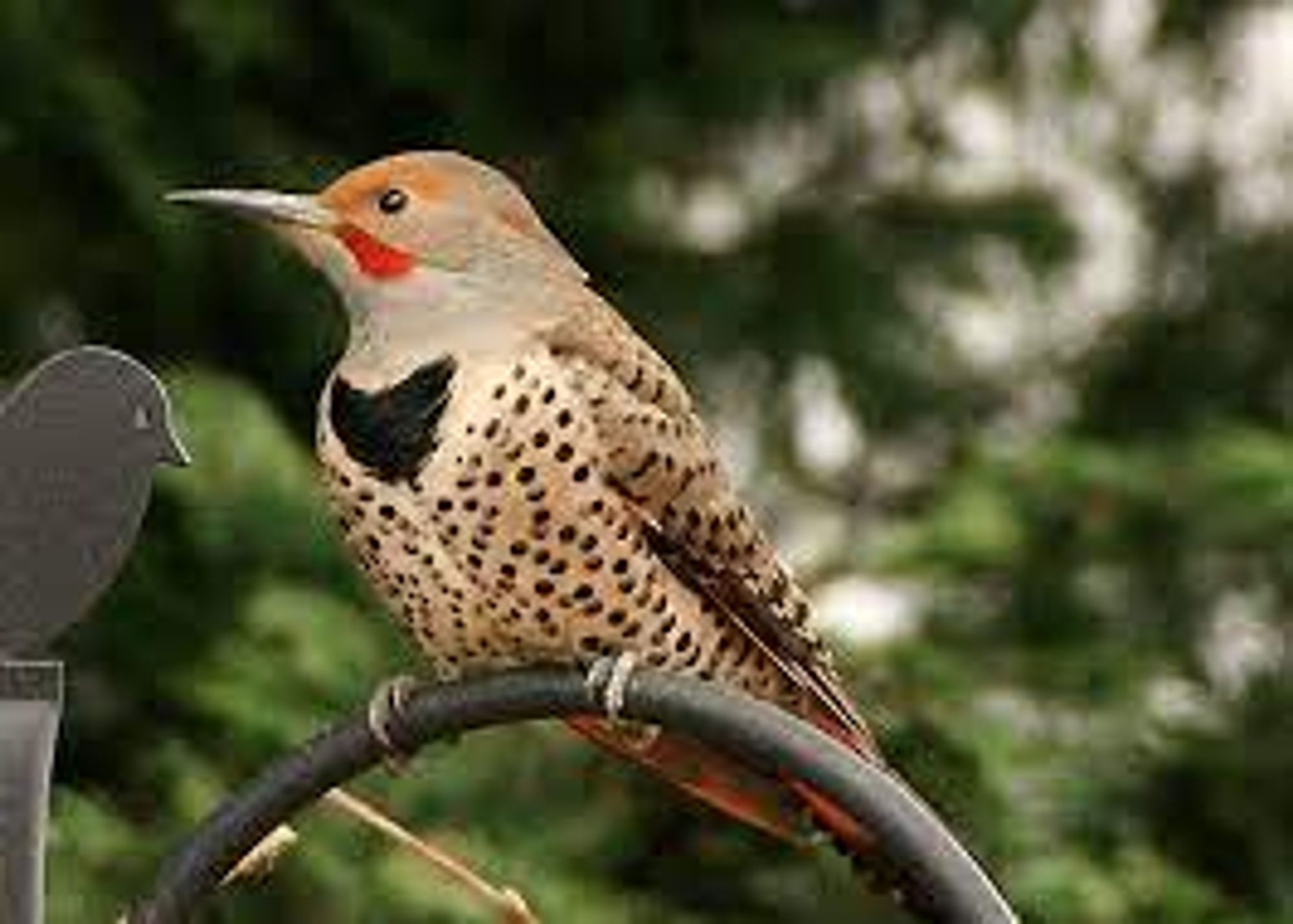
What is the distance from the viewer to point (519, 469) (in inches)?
95.6

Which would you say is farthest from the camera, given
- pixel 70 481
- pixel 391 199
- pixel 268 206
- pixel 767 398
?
pixel 767 398

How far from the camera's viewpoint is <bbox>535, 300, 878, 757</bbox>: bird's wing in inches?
98.0

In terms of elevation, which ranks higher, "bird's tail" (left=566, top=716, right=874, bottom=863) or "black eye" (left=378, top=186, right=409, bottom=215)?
"black eye" (left=378, top=186, right=409, bottom=215)

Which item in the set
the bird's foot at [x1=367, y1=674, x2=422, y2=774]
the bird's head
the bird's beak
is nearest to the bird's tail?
the bird's foot at [x1=367, y1=674, x2=422, y2=774]

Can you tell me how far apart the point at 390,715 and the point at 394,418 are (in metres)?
0.24

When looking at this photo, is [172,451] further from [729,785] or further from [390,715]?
[729,785]

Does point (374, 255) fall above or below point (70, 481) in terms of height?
above

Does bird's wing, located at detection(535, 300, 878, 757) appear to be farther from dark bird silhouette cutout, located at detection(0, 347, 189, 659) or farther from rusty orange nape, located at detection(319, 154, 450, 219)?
dark bird silhouette cutout, located at detection(0, 347, 189, 659)

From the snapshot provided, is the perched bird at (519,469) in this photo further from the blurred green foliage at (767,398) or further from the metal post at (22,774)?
the blurred green foliage at (767,398)

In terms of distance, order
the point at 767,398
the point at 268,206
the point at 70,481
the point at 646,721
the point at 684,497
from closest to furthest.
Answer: the point at 70,481 → the point at 646,721 → the point at 268,206 → the point at 684,497 → the point at 767,398

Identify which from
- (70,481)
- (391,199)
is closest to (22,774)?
(70,481)

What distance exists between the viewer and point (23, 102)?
4035mm

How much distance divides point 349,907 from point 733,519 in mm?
1309

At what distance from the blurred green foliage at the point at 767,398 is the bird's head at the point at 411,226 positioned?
1308 mm
